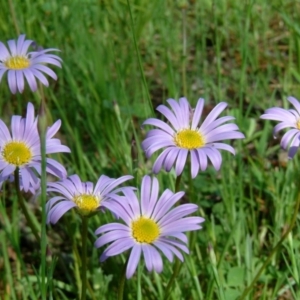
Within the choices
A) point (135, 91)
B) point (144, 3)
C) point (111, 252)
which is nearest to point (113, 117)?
point (135, 91)

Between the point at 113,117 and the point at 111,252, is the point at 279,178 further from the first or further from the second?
the point at 111,252

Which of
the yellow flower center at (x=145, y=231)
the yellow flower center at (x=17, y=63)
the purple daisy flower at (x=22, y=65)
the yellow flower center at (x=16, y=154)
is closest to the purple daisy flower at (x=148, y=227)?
the yellow flower center at (x=145, y=231)

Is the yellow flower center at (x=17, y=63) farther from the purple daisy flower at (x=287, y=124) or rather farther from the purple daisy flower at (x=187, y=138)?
the purple daisy flower at (x=287, y=124)

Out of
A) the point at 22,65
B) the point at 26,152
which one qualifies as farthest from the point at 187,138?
the point at 22,65

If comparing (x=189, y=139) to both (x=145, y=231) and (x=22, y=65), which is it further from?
(x=22, y=65)

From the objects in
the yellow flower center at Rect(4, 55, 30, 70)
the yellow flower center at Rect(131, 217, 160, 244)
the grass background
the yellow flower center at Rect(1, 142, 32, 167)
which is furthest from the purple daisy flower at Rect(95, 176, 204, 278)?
the yellow flower center at Rect(4, 55, 30, 70)
